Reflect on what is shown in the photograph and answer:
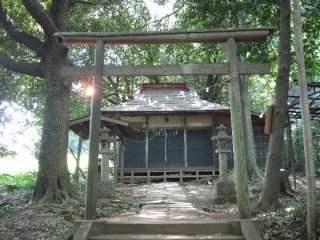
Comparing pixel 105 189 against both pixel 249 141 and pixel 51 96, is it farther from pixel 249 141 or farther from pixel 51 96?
pixel 249 141

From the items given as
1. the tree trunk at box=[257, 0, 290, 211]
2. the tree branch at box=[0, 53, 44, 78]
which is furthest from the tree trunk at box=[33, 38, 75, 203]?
the tree trunk at box=[257, 0, 290, 211]

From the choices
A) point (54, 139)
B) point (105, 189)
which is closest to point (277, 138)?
point (105, 189)

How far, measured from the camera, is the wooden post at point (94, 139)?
6262mm

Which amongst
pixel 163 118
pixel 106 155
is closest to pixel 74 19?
pixel 106 155

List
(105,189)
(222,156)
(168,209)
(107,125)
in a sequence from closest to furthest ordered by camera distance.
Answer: (168,209), (222,156), (105,189), (107,125)

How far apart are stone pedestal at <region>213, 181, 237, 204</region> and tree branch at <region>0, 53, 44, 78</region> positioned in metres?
6.15

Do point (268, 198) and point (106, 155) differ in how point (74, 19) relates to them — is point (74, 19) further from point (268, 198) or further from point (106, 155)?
point (268, 198)

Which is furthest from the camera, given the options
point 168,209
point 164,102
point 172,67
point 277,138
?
point 164,102

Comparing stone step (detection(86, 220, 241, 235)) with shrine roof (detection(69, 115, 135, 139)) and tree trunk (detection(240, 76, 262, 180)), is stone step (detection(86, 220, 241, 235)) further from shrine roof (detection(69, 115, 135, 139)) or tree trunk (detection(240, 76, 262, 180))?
tree trunk (detection(240, 76, 262, 180))

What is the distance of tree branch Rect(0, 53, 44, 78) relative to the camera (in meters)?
10.1

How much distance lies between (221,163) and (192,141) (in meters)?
8.09

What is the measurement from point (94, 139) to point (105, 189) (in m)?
4.32

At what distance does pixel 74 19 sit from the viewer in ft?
43.8

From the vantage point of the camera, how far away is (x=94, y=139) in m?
6.43
